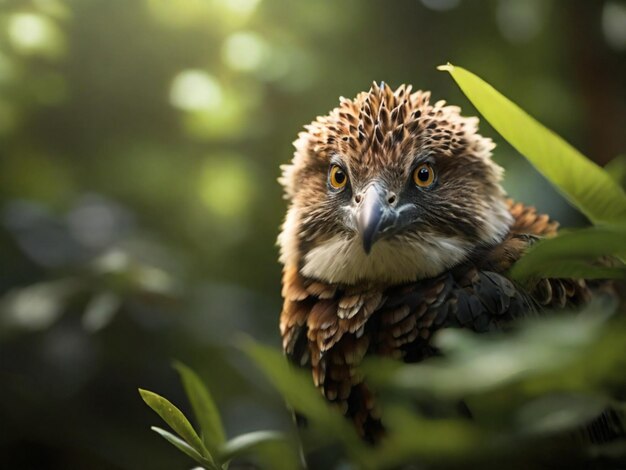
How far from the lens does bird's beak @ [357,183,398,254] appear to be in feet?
3.30

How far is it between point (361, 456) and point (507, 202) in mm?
842

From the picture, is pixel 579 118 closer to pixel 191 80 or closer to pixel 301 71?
pixel 301 71

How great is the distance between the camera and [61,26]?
1727 mm

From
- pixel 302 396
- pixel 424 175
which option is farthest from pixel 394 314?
pixel 302 396

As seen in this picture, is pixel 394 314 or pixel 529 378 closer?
pixel 529 378

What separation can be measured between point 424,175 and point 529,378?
0.71 metres

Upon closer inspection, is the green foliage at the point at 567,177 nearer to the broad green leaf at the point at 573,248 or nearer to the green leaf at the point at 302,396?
the broad green leaf at the point at 573,248

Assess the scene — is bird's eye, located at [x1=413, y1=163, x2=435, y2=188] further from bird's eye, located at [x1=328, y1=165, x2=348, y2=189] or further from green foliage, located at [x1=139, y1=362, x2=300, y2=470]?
green foliage, located at [x1=139, y1=362, x2=300, y2=470]

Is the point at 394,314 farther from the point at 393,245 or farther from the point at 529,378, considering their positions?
the point at 529,378

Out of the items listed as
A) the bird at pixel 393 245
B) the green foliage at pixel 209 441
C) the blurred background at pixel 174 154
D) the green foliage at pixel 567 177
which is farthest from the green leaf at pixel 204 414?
the blurred background at pixel 174 154

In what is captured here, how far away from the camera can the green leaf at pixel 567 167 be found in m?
0.61

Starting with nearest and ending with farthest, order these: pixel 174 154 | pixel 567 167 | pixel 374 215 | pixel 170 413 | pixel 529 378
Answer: pixel 529 378 < pixel 567 167 < pixel 170 413 < pixel 374 215 < pixel 174 154

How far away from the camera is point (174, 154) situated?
72.9 inches

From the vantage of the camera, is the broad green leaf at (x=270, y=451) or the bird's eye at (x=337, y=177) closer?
the broad green leaf at (x=270, y=451)
